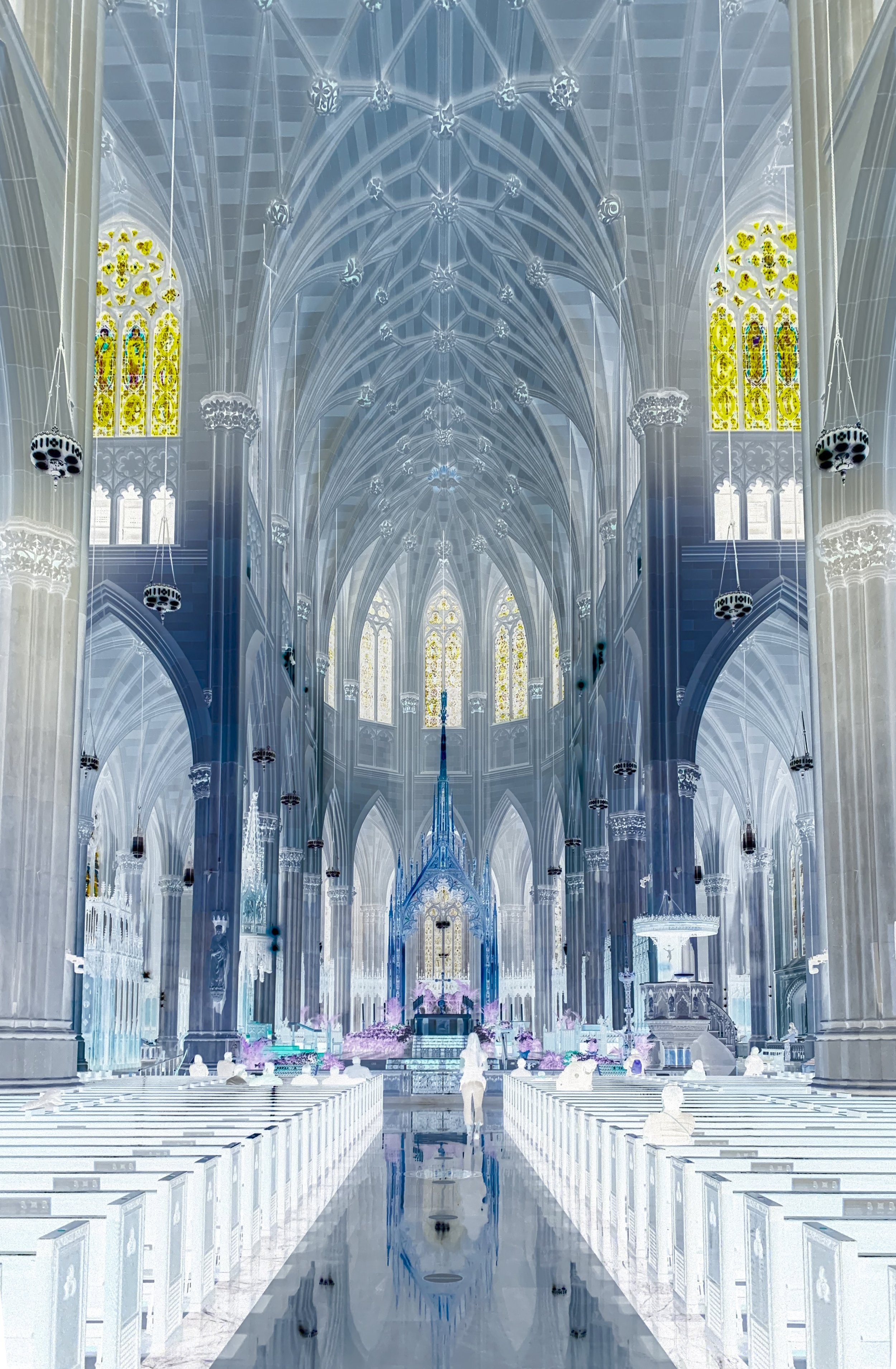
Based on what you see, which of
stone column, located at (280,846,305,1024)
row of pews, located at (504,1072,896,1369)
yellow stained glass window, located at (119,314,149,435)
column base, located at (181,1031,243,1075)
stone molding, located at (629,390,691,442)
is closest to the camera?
row of pews, located at (504,1072,896,1369)

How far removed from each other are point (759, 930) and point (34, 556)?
34418 mm

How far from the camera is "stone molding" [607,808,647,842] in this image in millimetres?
38250

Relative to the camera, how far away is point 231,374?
106 ft

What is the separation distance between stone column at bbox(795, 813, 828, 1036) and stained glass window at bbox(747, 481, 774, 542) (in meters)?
8.53

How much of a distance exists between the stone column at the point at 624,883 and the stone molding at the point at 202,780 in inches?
487

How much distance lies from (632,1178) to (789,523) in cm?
2362

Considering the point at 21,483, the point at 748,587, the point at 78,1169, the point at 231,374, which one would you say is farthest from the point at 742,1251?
the point at 231,374

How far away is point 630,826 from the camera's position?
1510 inches

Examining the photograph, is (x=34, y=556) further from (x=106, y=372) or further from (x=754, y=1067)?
(x=106, y=372)

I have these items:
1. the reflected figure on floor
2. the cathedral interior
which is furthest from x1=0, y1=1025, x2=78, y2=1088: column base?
the reflected figure on floor

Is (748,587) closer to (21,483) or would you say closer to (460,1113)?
(460,1113)

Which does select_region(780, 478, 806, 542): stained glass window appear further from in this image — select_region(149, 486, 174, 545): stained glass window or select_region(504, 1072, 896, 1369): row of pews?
select_region(504, 1072, 896, 1369): row of pews

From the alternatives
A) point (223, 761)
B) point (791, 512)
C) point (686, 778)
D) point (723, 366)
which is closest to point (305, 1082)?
point (223, 761)

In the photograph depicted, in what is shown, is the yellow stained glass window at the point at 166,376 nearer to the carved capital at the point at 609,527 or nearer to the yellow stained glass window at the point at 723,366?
the yellow stained glass window at the point at 723,366
